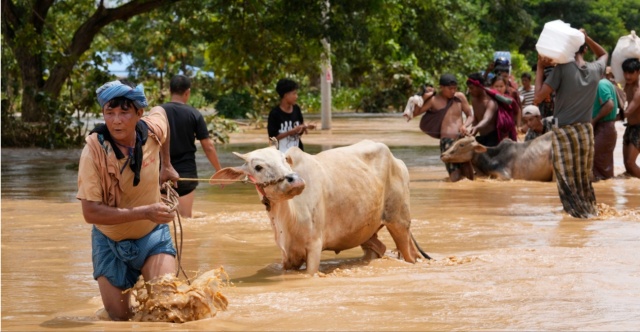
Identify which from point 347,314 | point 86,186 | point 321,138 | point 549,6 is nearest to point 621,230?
point 347,314

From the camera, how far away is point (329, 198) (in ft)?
26.7

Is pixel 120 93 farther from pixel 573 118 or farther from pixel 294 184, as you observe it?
pixel 573 118

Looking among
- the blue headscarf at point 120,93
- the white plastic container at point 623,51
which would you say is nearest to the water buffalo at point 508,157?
the white plastic container at point 623,51

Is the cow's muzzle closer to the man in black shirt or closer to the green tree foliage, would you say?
the man in black shirt

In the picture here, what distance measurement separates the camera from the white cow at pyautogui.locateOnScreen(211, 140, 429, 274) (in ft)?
24.1

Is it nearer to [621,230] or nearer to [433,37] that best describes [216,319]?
[621,230]

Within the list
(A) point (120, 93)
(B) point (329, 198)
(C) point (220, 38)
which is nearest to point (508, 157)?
(C) point (220, 38)

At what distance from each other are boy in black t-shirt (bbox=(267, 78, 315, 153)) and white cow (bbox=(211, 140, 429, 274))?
201 centimetres

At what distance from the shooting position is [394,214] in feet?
29.1

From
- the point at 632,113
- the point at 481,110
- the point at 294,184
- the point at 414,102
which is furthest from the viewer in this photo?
the point at 481,110

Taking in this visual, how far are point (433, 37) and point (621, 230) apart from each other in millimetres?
15709

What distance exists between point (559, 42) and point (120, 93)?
6211 millimetres

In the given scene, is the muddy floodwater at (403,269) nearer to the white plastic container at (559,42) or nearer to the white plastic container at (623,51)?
the white plastic container at (623,51)

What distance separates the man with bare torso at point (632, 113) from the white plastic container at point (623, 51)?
0.06 metres
